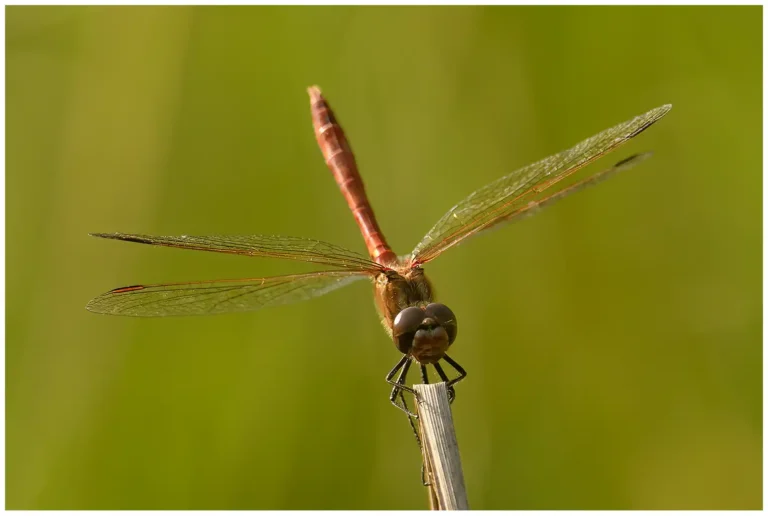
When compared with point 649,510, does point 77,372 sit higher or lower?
higher

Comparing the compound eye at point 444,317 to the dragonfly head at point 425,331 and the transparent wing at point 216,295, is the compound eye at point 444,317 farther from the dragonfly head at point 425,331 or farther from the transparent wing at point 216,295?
the transparent wing at point 216,295

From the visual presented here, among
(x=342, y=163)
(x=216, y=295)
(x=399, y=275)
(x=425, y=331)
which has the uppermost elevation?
(x=342, y=163)

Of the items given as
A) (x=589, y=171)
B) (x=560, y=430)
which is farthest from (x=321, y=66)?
(x=560, y=430)

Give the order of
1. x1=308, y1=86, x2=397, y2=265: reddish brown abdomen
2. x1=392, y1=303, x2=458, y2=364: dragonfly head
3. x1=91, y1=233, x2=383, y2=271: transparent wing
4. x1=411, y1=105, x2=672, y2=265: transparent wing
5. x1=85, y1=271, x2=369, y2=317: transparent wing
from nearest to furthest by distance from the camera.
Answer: x1=392, y1=303, x2=458, y2=364: dragonfly head, x1=91, y1=233, x2=383, y2=271: transparent wing, x1=85, y1=271, x2=369, y2=317: transparent wing, x1=411, y1=105, x2=672, y2=265: transparent wing, x1=308, y1=86, x2=397, y2=265: reddish brown abdomen

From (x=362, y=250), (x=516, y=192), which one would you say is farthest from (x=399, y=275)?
(x=362, y=250)

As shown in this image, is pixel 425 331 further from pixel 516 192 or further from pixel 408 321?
pixel 516 192

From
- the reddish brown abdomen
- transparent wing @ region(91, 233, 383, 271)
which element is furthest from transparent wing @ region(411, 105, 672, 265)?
the reddish brown abdomen

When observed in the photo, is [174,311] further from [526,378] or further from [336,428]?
[526,378]

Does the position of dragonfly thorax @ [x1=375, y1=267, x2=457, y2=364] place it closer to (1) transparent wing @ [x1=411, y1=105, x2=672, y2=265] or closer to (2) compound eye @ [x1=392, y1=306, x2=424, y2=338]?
(2) compound eye @ [x1=392, y1=306, x2=424, y2=338]
